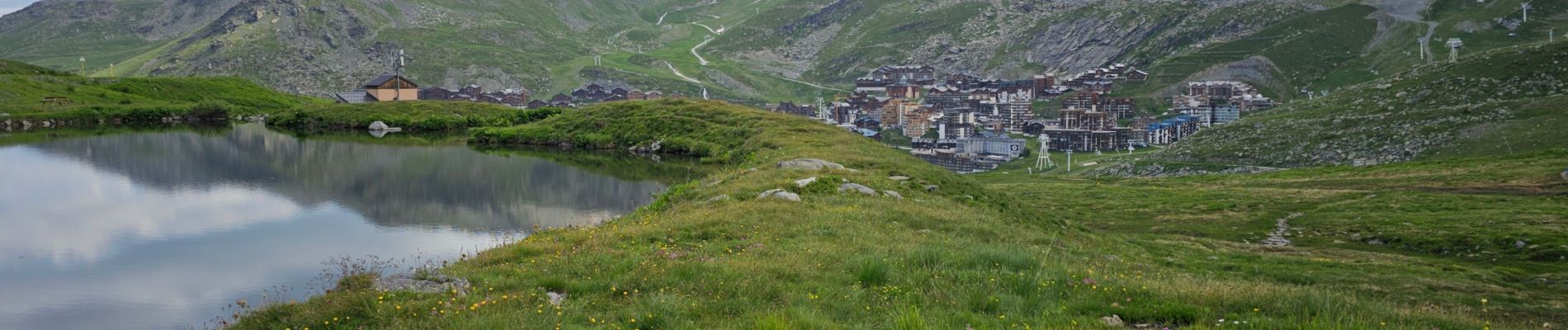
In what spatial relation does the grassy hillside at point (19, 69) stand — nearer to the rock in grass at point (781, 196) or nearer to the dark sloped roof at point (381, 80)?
the dark sloped roof at point (381, 80)

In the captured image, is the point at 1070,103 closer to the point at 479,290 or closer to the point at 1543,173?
the point at 1543,173

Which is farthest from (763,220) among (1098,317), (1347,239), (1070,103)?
(1070,103)

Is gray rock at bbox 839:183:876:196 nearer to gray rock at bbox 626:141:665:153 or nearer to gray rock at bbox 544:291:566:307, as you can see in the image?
gray rock at bbox 544:291:566:307

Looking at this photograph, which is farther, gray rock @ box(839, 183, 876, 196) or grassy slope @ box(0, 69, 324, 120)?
grassy slope @ box(0, 69, 324, 120)

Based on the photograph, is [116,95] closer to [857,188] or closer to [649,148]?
[649,148]

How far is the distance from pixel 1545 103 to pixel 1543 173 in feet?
110

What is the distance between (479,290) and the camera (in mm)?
12000

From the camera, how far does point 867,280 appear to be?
42.6 ft

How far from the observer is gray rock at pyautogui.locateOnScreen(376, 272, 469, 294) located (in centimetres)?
1186

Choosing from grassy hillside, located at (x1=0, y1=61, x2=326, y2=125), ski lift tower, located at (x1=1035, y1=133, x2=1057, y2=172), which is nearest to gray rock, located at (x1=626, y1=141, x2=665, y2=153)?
grassy hillside, located at (x1=0, y1=61, x2=326, y2=125)

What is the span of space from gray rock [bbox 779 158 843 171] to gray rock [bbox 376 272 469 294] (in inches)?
702

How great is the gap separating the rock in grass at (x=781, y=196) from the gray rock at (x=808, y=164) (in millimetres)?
6037

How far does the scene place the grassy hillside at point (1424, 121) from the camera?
243ft

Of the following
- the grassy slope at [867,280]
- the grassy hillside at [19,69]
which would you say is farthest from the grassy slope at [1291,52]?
the grassy hillside at [19,69]
